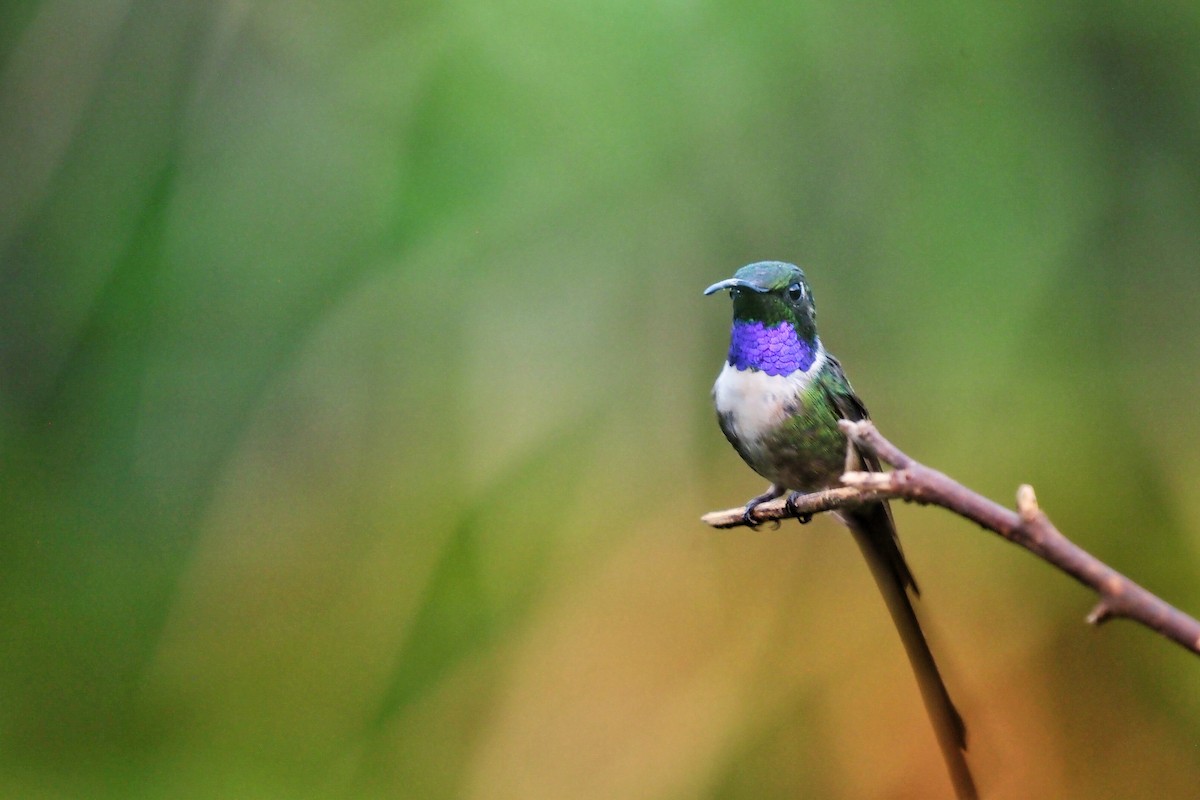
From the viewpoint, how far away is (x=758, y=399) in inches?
51.7

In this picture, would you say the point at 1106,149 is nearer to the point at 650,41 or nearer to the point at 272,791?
the point at 650,41

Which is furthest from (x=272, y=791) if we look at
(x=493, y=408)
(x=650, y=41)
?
(x=650, y=41)

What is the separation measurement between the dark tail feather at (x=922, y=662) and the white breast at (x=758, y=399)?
10.5 inches

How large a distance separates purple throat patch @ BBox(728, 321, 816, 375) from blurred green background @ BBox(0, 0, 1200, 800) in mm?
433

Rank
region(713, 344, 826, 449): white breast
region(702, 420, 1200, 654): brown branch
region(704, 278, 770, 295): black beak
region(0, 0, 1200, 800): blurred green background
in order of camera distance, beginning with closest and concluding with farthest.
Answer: region(702, 420, 1200, 654): brown branch, region(704, 278, 770, 295): black beak, region(713, 344, 826, 449): white breast, region(0, 0, 1200, 800): blurred green background

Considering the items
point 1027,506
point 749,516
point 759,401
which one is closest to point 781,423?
point 759,401

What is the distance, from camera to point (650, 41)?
188cm

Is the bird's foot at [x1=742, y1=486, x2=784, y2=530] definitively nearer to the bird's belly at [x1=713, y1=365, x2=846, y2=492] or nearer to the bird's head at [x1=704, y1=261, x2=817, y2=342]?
the bird's belly at [x1=713, y1=365, x2=846, y2=492]

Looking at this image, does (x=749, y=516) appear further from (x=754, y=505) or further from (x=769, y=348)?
(x=769, y=348)

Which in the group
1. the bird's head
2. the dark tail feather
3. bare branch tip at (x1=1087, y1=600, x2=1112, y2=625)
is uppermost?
the bird's head

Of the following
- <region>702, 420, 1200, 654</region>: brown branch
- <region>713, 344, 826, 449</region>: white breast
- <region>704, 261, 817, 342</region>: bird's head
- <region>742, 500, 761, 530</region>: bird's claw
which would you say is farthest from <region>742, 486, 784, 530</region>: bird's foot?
<region>702, 420, 1200, 654</region>: brown branch

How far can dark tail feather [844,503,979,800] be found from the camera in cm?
153

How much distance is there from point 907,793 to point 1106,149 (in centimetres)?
113

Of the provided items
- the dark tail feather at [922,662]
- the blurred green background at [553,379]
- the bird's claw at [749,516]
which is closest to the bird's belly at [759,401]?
the bird's claw at [749,516]
